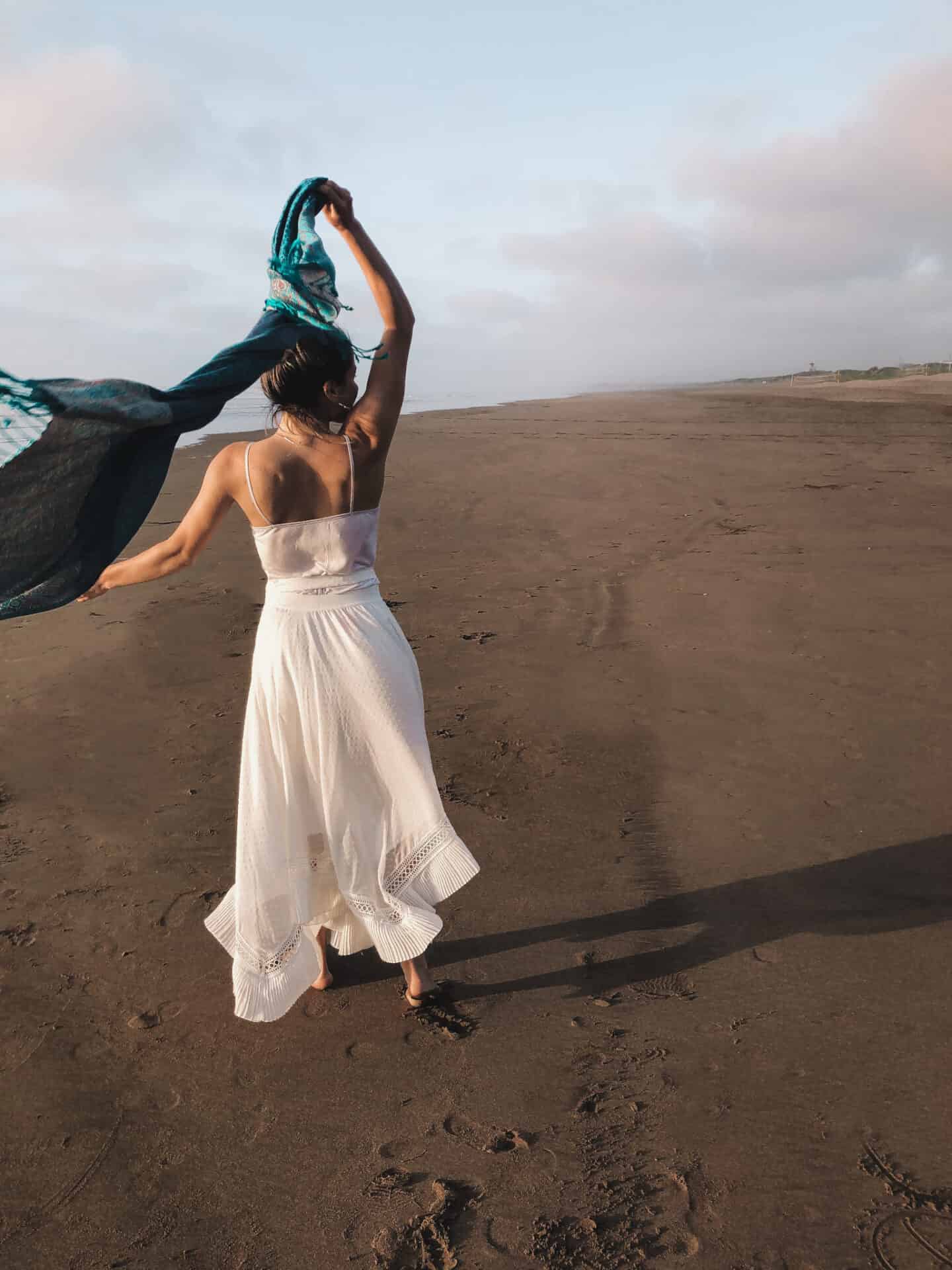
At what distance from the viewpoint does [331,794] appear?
3.04 m

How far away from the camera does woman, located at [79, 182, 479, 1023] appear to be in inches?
114

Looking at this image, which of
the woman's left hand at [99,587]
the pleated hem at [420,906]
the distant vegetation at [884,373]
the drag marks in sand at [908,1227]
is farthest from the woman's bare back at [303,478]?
the distant vegetation at [884,373]

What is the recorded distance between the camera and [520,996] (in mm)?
3277

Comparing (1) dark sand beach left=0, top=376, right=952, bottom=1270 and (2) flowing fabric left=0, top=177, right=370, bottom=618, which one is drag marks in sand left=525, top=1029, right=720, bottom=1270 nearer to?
(1) dark sand beach left=0, top=376, right=952, bottom=1270

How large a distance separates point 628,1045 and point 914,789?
A: 2225 millimetres

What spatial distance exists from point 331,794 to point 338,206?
1816 mm

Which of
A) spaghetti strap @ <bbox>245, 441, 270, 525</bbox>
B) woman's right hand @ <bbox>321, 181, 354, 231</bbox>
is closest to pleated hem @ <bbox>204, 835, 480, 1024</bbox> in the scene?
spaghetti strap @ <bbox>245, 441, 270, 525</bbox>

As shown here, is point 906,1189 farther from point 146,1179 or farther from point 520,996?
point 146,1179

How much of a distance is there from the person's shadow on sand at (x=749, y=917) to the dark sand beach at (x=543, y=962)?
16 millimetres

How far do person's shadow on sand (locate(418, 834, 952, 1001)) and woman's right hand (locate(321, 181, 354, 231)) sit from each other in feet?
8.17

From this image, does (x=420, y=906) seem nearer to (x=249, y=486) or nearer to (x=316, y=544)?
(x=316, y=544)

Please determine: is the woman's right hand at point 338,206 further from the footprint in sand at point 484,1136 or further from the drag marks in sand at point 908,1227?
the drag marks in sand at point 908,1227

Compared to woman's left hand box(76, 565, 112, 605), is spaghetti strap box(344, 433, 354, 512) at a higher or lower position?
higher

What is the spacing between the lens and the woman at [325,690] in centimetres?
290
